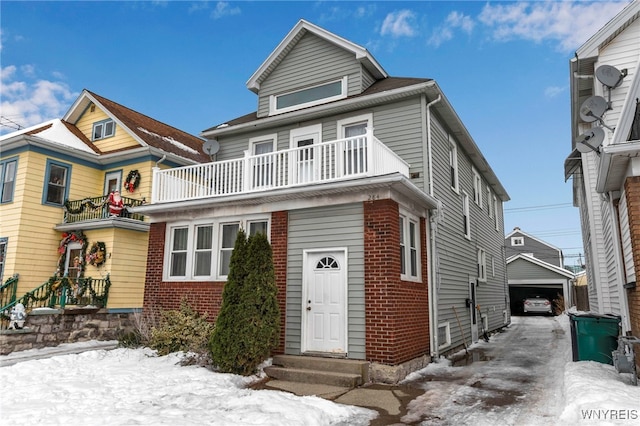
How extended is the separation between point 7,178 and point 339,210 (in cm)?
1364

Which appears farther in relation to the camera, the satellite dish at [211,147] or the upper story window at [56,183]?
the upper story window at [56,183]

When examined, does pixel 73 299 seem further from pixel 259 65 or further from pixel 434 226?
pixel 434 226

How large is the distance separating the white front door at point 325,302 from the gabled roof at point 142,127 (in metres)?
10.1

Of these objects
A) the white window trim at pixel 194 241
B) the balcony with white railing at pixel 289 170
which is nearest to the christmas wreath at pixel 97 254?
the white window trim at pixel 194 241

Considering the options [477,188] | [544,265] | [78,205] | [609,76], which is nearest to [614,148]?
[609,76]

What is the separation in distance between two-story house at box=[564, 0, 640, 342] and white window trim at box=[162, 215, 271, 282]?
7076 millimetres

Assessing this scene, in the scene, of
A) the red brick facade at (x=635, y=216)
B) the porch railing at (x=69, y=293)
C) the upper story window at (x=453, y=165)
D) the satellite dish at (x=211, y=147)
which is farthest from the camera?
the porch railing at (x=69, y=293)

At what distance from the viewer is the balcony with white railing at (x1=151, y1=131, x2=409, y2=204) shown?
8.97m

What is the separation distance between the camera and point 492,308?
17.4 m

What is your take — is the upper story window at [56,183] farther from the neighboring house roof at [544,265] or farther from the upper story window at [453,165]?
the neighboring house roof at [544,265]

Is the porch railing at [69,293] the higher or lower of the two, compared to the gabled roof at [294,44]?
lower

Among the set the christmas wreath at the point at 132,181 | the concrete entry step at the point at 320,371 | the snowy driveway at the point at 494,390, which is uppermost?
the christmas wreath at the point at 132,181

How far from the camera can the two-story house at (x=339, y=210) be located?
8625 millimetres

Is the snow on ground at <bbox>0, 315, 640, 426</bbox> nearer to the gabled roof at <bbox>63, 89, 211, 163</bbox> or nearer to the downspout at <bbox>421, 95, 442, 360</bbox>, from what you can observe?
the downspout at <bbox>421, 95, 442, 360</bbox>
